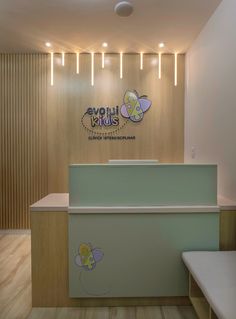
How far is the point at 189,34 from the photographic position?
356 centimetres

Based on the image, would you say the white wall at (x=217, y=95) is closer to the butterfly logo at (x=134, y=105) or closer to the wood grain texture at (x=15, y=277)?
the butterfly logo at (x=134, y=105)

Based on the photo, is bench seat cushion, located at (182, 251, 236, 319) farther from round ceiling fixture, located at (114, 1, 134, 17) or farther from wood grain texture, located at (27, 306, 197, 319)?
round ceiling fixture, located at (114, 1, 134, 17)

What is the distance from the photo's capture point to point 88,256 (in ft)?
7.43

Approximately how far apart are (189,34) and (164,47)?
54cm

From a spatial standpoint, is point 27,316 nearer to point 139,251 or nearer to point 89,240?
point 89,240

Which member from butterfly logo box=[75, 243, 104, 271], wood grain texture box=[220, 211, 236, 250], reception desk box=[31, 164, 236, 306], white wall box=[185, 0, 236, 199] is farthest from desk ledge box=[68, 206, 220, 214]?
white wall box=[185, 0, 236, 199]

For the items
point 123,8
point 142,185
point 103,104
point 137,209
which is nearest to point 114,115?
point 103,104

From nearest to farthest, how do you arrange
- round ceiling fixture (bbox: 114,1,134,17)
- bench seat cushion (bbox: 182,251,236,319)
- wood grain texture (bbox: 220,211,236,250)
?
bench seat cushion (bbox: 182,251,236,319) → wood grain texture (bbox: 220,211,236,250) → round ceiling fixture (bbox: 114,1,134,17)

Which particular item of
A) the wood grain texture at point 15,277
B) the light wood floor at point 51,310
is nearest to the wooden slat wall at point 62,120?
the wood grain texture at point 15,277

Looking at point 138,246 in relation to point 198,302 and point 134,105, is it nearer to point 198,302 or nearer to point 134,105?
point 198,302

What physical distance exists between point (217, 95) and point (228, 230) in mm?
1456

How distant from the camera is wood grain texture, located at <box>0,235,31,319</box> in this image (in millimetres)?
2299

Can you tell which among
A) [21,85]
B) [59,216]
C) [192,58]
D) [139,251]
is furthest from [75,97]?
[139,251]

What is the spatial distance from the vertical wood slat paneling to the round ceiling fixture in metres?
1.82
